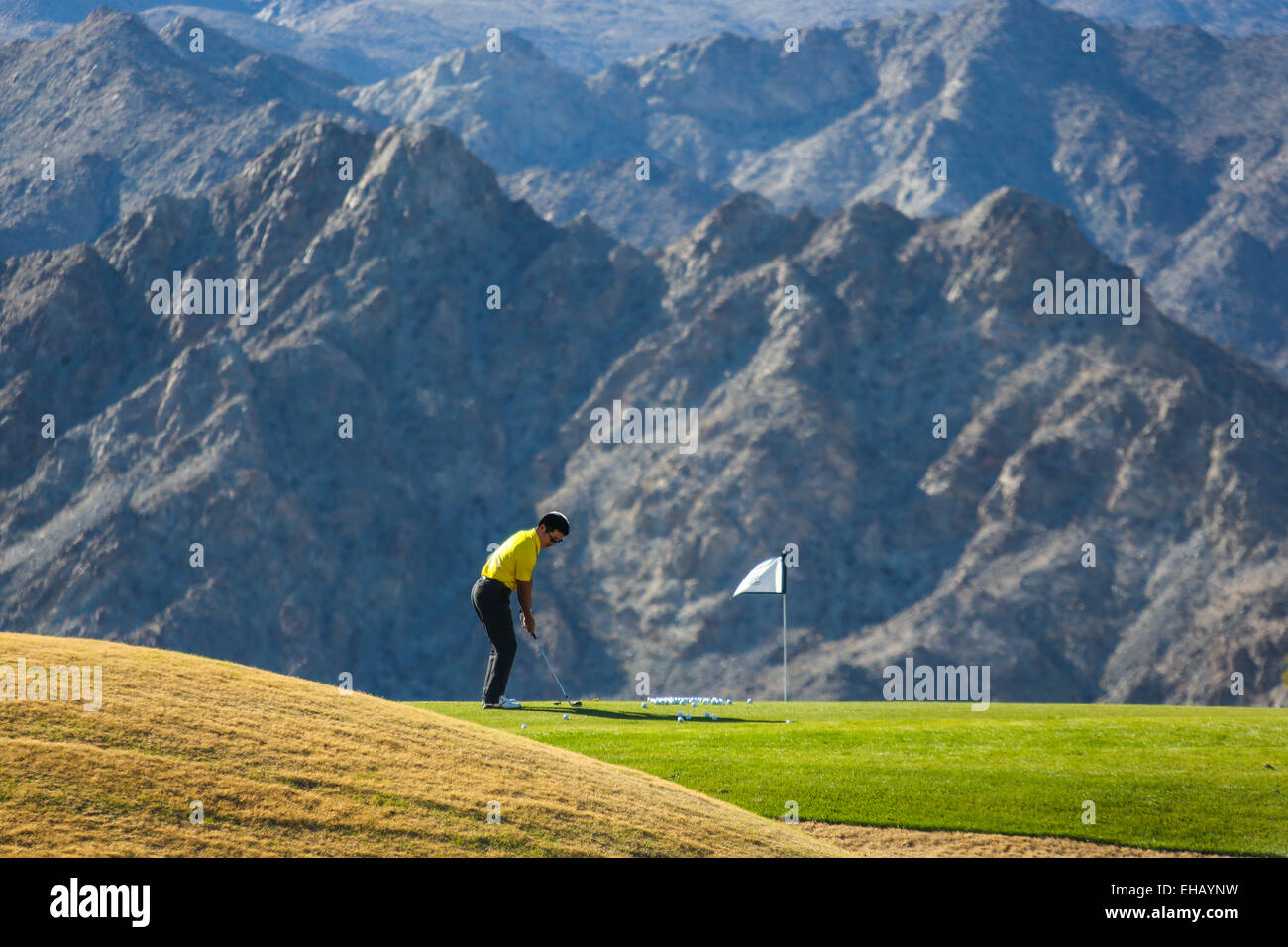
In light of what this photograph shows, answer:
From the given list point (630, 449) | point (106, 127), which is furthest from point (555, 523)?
point (106, 127)

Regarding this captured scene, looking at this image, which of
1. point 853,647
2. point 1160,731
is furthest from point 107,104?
point 1160,731

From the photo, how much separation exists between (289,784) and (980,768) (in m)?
11.2

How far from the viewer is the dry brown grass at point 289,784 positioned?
12.0 metres

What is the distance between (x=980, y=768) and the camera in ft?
69.3

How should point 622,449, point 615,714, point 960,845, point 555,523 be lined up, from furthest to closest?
point 622,449 → point 615,714 → point 555,523 → point 960,845

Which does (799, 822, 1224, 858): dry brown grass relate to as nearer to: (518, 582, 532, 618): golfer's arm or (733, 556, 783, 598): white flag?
(518, 582, 532, 618): golfer's arm

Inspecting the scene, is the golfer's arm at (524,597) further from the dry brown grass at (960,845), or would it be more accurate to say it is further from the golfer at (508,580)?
the dry brown grass at (960,845)

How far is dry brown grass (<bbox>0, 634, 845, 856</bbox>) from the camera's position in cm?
1195

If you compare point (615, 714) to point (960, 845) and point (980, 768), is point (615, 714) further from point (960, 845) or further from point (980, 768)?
point (960, 845)

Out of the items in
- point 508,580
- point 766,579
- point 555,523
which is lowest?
point 508,580

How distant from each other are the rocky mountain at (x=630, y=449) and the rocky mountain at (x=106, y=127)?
30949mm
